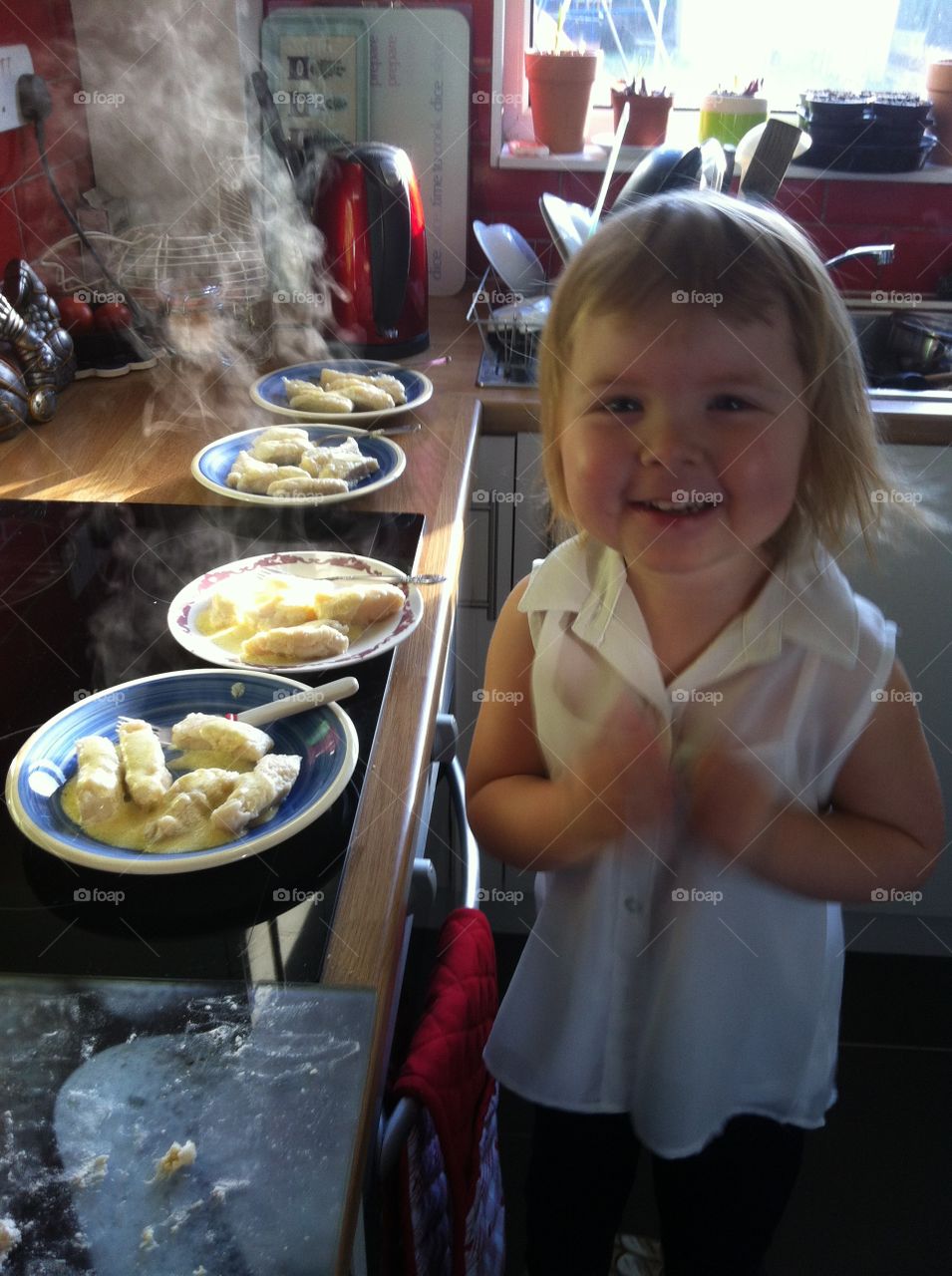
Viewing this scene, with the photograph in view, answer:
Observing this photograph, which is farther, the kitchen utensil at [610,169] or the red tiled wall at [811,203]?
the red tiled wall at [811,203]

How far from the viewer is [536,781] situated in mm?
778

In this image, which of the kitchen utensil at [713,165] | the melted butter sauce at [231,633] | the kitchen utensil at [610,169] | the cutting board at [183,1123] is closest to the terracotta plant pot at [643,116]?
the kitchen utensil at [610,169]

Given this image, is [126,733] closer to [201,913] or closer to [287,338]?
[201,913]

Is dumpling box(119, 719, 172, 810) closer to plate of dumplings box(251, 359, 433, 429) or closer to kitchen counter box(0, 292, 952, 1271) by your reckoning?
kitchen counter box(0, 292, 952, 1271)

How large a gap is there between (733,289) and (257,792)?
414 mm

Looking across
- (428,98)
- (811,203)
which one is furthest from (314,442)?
(811,203)

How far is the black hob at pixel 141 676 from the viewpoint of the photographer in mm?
526

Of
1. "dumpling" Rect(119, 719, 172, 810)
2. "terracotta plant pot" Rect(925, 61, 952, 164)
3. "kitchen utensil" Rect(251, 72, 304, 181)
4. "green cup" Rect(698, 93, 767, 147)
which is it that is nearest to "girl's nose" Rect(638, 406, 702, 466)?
"dumpling" Rect(119, 719, 172, 810)

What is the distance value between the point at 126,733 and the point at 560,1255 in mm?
622

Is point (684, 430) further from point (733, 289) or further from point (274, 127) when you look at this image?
point (274, 127)

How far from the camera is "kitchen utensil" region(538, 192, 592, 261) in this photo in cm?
125

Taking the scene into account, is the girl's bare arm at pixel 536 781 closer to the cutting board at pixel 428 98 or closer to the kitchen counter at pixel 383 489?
the kitchen counter at pixel 383 489

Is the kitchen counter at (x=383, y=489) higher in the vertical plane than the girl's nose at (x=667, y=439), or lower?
lower

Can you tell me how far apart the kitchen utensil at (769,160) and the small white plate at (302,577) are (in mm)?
826
